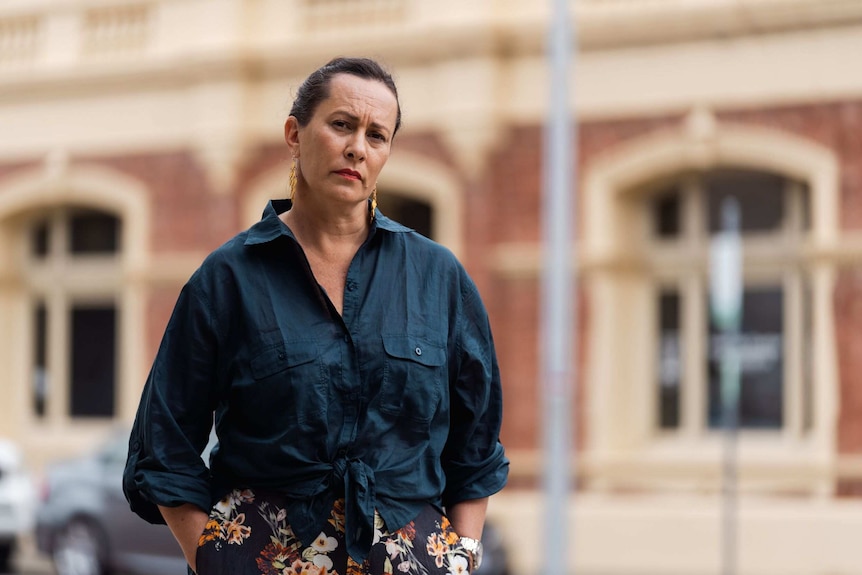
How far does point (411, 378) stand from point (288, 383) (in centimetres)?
23

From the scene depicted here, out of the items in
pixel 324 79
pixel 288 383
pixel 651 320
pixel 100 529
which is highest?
pixel 324 79

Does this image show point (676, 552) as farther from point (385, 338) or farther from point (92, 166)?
point (385, 338)

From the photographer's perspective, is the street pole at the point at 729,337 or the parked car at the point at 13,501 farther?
the parked car at the point at 13,501

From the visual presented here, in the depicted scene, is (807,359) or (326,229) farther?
(807,359)

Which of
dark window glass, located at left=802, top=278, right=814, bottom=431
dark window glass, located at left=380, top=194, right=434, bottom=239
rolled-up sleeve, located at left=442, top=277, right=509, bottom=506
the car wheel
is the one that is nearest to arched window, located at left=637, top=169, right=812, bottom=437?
dark window glass, located at left=802, top=278, right=814, bottom=431

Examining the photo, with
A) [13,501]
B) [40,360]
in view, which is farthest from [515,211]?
[40,360]

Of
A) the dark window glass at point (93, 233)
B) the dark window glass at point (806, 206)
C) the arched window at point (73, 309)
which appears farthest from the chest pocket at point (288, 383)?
the dark window glass at point (93, 233)

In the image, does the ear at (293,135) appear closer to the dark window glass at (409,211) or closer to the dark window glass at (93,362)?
the dark window glass at (409,211)

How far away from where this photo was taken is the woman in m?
3.11

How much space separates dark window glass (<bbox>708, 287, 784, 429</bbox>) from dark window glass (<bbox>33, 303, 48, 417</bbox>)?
8943 mm

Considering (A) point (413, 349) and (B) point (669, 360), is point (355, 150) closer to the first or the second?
(A) point (413, 349)

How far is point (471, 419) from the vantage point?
335 cm

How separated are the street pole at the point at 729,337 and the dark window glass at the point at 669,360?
0.48 m

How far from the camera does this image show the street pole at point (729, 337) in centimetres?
1265
